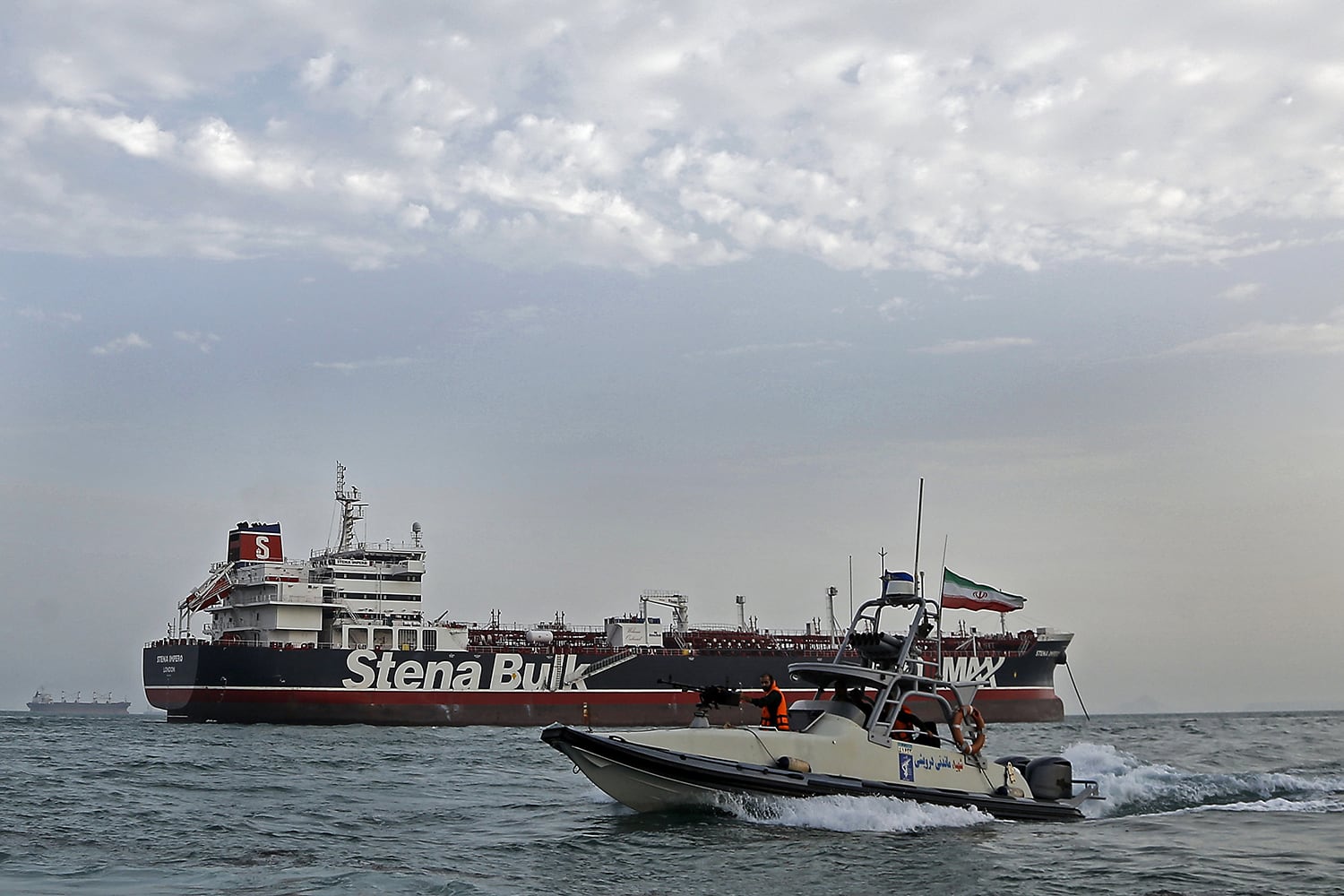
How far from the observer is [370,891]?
41.1 ft

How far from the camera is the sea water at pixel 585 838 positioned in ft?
44.1

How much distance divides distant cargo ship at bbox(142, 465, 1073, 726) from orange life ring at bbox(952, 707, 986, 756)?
33057mm

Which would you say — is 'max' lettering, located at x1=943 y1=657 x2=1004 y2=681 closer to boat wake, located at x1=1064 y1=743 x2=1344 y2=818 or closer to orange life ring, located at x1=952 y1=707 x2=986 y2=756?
boat wake, located at x1=1064 y1=743 x2=1344 y2=818

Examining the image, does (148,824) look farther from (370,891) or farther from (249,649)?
(249,649)

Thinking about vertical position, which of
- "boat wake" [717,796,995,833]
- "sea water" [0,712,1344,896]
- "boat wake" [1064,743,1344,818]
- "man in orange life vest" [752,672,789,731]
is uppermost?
"man in orange life vest" [752,672,789,731]

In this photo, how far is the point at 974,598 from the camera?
53.4 m

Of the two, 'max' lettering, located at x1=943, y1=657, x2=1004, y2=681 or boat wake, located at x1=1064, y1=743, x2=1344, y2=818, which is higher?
'max' lettering, located at x1=943, y1=657, x2=1004, y2=681

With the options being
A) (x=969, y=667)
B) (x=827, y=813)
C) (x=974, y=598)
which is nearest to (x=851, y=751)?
(x=827, y=813)

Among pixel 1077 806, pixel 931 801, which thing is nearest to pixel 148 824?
pixel 931 801

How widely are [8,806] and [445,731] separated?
29.0m

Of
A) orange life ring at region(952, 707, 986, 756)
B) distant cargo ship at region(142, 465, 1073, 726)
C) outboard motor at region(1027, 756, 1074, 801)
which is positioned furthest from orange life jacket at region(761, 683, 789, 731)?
distant cargo ship at region(142, 465, 1073, 726)

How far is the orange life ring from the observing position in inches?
729

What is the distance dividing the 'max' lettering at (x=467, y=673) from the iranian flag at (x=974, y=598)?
16711mm

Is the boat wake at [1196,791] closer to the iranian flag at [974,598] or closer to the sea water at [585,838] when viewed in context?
the sea water at [585,838]
